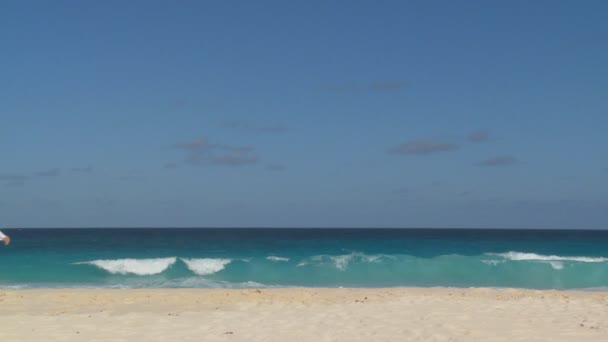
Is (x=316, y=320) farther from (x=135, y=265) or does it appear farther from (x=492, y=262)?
(x=135, y=265)

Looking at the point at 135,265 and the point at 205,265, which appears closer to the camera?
the point at 205,265

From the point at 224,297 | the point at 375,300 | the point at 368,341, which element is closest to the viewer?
the point at 368,341

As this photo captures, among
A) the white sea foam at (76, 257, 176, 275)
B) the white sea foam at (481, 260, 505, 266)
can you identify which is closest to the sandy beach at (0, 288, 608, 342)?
the white sea foam at (76, 257, 176, 275)

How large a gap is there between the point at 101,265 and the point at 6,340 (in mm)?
20591

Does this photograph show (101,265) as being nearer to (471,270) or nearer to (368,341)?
(471,270)

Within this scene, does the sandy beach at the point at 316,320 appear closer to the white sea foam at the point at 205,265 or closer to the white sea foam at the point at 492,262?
the white sea foam at the point at 205,265

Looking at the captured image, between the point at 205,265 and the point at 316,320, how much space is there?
66.3 ft

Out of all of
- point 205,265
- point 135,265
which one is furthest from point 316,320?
point 135,265

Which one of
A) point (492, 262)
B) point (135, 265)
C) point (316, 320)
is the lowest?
point (135, 265)

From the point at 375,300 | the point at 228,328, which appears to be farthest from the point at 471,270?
the point at 228,328

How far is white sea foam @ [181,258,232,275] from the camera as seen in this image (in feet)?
93.5

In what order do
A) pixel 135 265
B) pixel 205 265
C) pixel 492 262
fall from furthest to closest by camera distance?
pixel 135 265, pixel 205 265, pixel 492 262

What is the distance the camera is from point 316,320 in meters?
9.83

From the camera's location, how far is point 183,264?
98.5 ft
